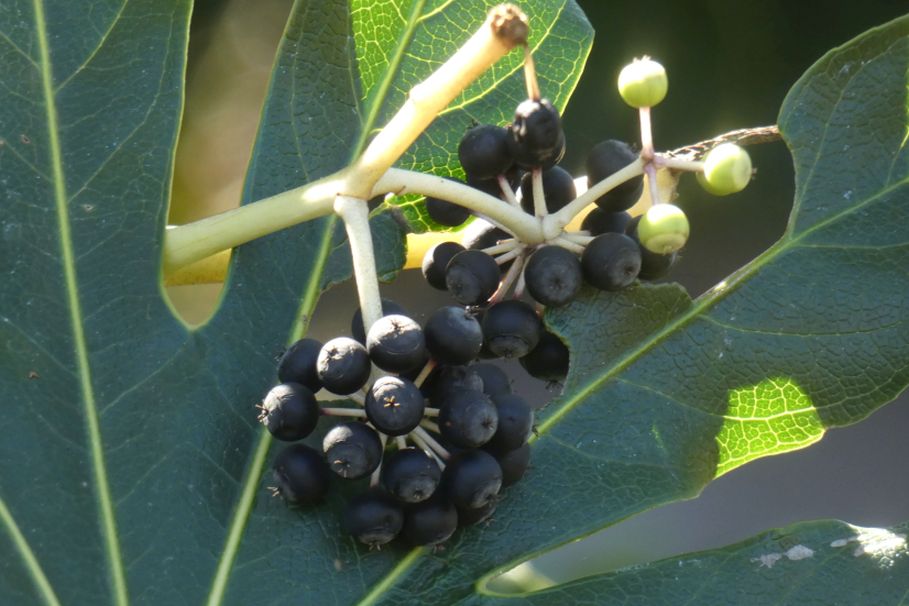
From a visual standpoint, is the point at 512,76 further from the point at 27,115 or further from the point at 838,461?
the point at 838,461

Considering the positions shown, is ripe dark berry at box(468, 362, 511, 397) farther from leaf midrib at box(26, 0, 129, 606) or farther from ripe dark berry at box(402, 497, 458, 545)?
leaf midrib at box(26, 0, 129, 606)

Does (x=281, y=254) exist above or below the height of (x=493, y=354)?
above

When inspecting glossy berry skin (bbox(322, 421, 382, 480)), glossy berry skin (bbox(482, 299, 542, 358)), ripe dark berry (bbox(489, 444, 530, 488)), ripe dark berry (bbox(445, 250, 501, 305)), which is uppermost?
ripe dark berry (bbox(445, 250, 501, 305))

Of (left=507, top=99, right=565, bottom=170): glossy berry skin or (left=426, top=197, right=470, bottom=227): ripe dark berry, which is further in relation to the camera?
(left=426, top=197, right=470, bottom=227): ripe dark berry

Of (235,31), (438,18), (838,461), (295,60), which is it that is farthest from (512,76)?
(838,461)

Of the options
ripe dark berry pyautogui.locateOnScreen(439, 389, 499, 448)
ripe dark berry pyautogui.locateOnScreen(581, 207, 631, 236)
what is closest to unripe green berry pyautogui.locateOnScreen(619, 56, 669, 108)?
ripe dark berry pyautogui.locateOnScreen(581, 207, 631, 236)

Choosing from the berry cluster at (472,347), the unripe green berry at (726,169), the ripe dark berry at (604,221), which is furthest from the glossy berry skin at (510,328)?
the unripe green berry at (726,169)
